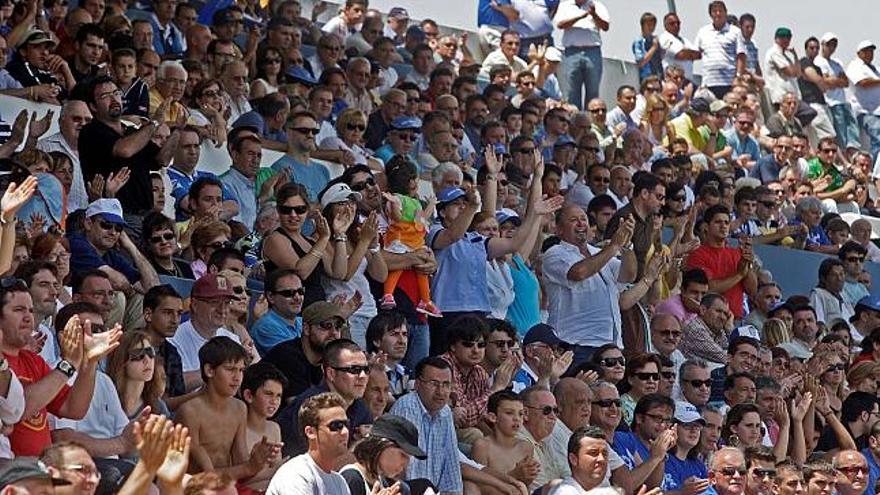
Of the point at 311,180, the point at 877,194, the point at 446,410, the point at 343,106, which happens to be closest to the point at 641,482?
the point at 446,410

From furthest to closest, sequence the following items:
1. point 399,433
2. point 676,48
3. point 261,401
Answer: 1. point 676,48
2. point 261,401
3. point 399,433

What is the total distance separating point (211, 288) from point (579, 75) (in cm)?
1096

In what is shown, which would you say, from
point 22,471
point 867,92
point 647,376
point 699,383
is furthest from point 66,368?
point 867,92

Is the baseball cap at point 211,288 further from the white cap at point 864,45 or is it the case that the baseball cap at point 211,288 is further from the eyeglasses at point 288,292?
the white cap at point 864,45

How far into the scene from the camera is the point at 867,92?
80.7ft

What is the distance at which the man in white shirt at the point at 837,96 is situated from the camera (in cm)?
2403

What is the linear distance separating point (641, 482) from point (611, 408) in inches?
19.9

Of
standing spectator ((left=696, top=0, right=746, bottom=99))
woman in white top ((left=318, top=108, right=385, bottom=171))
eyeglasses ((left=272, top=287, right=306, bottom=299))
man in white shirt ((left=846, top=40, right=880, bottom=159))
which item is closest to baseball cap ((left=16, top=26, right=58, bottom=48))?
woman in white top ((left=318, top=108, right=385, bottom=171))

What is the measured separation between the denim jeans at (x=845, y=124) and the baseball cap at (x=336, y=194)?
490 inches

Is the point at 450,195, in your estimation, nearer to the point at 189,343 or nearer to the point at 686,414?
the point at 686,414

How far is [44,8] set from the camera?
50.3 feet

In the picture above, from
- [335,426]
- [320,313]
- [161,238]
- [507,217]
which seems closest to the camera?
[335,426]

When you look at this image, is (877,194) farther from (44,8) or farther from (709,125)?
(44,8)

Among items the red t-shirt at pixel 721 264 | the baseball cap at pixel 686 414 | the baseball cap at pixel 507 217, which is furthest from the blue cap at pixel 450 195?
the red t-shirt at pixel 721 264
